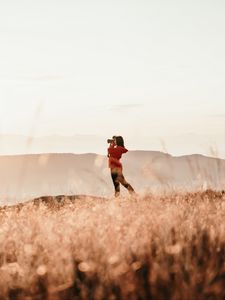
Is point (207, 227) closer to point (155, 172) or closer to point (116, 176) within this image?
point (155, 172)

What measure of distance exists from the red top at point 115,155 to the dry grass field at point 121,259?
9.29 meters

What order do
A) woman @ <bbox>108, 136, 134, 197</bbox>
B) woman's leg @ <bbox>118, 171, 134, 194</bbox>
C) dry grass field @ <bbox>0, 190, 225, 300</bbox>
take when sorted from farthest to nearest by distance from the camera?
woman @ <bbox>108, 136, 134, 197</bbox>, woman's leg @ <bbox>118, 171, 134, 194</bbox>, dry grass field @ <bbox>0, 190, 225, 300</bbox>

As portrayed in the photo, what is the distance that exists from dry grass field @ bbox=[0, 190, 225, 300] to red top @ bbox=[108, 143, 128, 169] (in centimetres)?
929

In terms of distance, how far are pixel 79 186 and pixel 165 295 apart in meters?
5.64

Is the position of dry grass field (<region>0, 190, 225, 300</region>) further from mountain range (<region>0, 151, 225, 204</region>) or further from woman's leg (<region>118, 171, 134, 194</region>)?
woman's leg (<region>118, 171, 134, 194</region>)

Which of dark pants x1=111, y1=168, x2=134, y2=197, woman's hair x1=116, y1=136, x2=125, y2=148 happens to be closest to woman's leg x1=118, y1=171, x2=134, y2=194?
dark pants x1=111, y1=168, x2=134, y2=197

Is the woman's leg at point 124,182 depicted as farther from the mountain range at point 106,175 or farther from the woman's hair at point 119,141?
the mountain range at point 106,175

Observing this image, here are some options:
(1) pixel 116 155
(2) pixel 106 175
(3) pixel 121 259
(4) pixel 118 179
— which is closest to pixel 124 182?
(4) pixel 118 179

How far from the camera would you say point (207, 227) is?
4965mm

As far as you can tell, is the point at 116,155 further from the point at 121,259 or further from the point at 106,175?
the point at 121,259

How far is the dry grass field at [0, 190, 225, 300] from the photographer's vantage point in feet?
12.6

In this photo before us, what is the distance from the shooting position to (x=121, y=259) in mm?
4305

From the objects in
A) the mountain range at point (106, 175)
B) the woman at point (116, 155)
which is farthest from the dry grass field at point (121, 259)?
the woman at point (116, 155)

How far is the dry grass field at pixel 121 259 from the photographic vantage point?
3.85m
